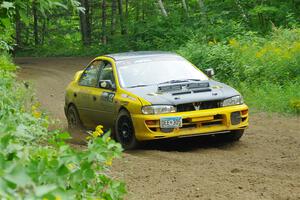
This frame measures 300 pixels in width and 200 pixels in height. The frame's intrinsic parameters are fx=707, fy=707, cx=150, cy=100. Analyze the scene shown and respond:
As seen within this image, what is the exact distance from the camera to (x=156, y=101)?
33.1 feet

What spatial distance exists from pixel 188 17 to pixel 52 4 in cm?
2982

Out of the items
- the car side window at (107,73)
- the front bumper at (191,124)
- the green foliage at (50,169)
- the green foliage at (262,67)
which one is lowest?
the green foliage at (262,67)

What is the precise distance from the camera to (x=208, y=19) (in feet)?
107

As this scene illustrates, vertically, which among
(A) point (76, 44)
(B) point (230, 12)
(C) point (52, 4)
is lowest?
(A) point (76, 44)

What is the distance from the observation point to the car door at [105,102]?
11.0 meters

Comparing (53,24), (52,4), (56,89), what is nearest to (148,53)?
(52,4)

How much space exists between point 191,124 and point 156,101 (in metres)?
0.60

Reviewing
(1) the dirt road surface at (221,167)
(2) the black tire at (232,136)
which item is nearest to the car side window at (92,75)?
(1) the dirt road surface at (221,167)

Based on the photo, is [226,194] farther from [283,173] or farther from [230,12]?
[230,12]

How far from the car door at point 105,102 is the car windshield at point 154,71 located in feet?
0.67

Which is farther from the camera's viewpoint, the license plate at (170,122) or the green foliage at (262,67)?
the green foliage at (262,67)

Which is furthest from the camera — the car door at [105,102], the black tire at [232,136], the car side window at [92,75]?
the car side window at [92,75]

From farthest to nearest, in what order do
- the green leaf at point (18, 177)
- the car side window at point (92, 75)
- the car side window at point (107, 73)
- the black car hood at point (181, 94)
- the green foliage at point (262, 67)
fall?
the green foliage at point (262, 67), the car side window at point (92, 75), the car side window at point (107, 73), the black car hood at point (181, 94), the green leaf at point (18, 177)

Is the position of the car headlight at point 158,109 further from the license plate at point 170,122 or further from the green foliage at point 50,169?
the green foliage at point 50,169
